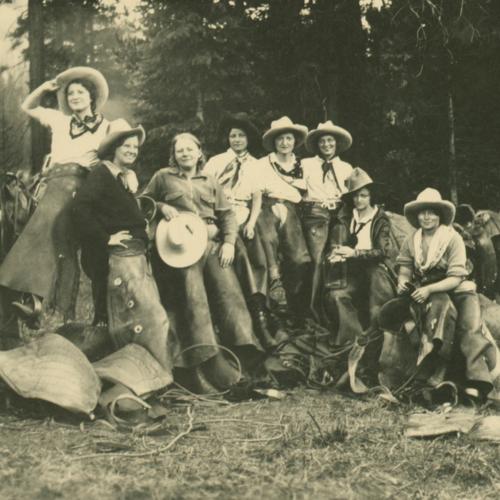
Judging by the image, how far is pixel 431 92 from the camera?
11.4m

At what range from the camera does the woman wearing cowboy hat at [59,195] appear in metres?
6.99

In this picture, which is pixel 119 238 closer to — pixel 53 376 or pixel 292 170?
pixel 53 376

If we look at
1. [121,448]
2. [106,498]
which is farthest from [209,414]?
[106,498]

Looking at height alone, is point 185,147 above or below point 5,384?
above

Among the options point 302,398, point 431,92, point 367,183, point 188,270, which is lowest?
point 302,398

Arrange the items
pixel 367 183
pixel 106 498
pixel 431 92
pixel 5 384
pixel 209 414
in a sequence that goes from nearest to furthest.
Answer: pixel 106 498, pixel 5 384, pixel 209 414, pixel 367 183, pixel 431 92

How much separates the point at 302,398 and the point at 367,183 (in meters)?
2.24

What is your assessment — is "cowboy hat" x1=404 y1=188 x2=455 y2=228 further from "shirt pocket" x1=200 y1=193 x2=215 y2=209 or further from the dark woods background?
the dark woods background

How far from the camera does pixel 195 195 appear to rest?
761 centimetres

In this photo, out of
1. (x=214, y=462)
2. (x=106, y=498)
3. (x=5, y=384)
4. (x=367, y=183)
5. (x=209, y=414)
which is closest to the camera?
(x=106, y=498)

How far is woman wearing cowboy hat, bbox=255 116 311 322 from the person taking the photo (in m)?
8.34

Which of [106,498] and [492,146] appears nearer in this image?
[106,498]

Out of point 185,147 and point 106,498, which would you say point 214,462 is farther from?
point 185,147

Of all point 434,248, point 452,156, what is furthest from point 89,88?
point 452,156
